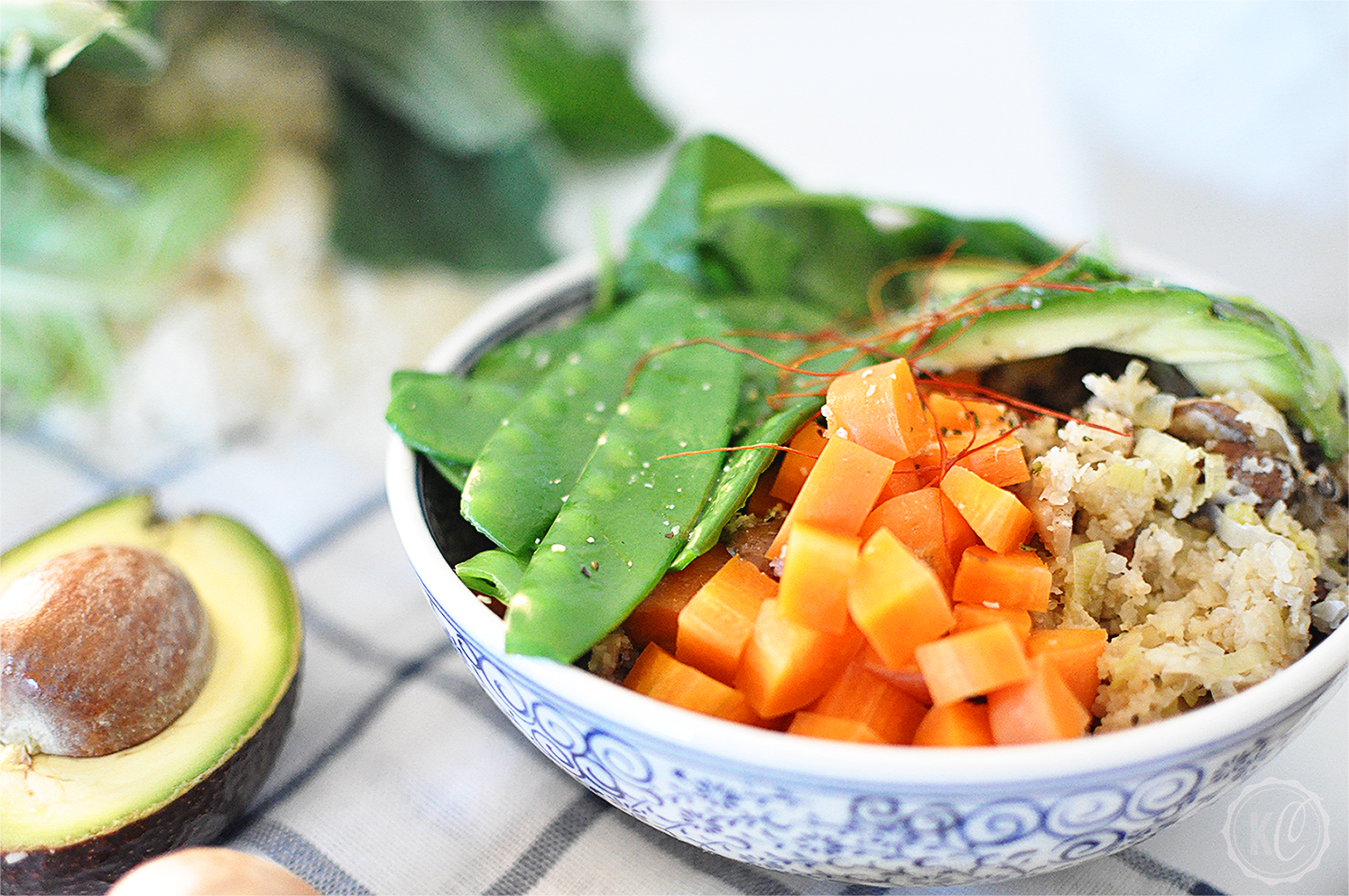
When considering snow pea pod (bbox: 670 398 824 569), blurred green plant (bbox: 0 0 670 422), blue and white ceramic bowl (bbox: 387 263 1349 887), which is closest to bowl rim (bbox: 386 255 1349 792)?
blue and white ceramic bowl (bbox: 387 263 1349 887)

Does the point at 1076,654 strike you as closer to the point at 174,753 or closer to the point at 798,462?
the point at 798,462

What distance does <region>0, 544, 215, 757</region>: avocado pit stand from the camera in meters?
1.27

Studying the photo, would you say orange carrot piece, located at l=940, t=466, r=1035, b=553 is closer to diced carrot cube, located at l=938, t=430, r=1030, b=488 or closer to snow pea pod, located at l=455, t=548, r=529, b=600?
diced carrot cube, located at l=938, t=430, r=1030, b=488

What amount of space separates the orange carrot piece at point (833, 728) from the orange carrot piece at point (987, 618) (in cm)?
→ 16

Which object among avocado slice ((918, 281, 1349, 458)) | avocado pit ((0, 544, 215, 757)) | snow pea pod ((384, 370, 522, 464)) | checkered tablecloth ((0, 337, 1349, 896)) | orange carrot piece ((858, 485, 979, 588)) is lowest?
checkered tablecloth ((0, 337, 1349, 896))

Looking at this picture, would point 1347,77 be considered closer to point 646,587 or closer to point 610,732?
point 646,587

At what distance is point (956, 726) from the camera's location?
1.09 metres

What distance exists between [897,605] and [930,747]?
5.9 inches

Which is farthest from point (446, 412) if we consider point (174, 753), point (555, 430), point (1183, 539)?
point (1183, 539)

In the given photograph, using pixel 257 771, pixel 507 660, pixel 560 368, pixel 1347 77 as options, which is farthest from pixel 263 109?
pixel 1347 77

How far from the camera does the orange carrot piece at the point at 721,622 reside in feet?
3.82

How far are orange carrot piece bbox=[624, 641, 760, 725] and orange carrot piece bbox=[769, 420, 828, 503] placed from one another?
0.91ft

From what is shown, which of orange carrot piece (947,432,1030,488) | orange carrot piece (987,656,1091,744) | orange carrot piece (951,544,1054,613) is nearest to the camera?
orange carrot piece (987,656,1091,744)

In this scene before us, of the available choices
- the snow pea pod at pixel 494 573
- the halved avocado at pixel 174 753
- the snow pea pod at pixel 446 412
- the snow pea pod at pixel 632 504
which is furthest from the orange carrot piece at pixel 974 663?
the halved avocado at pixel 174 753
